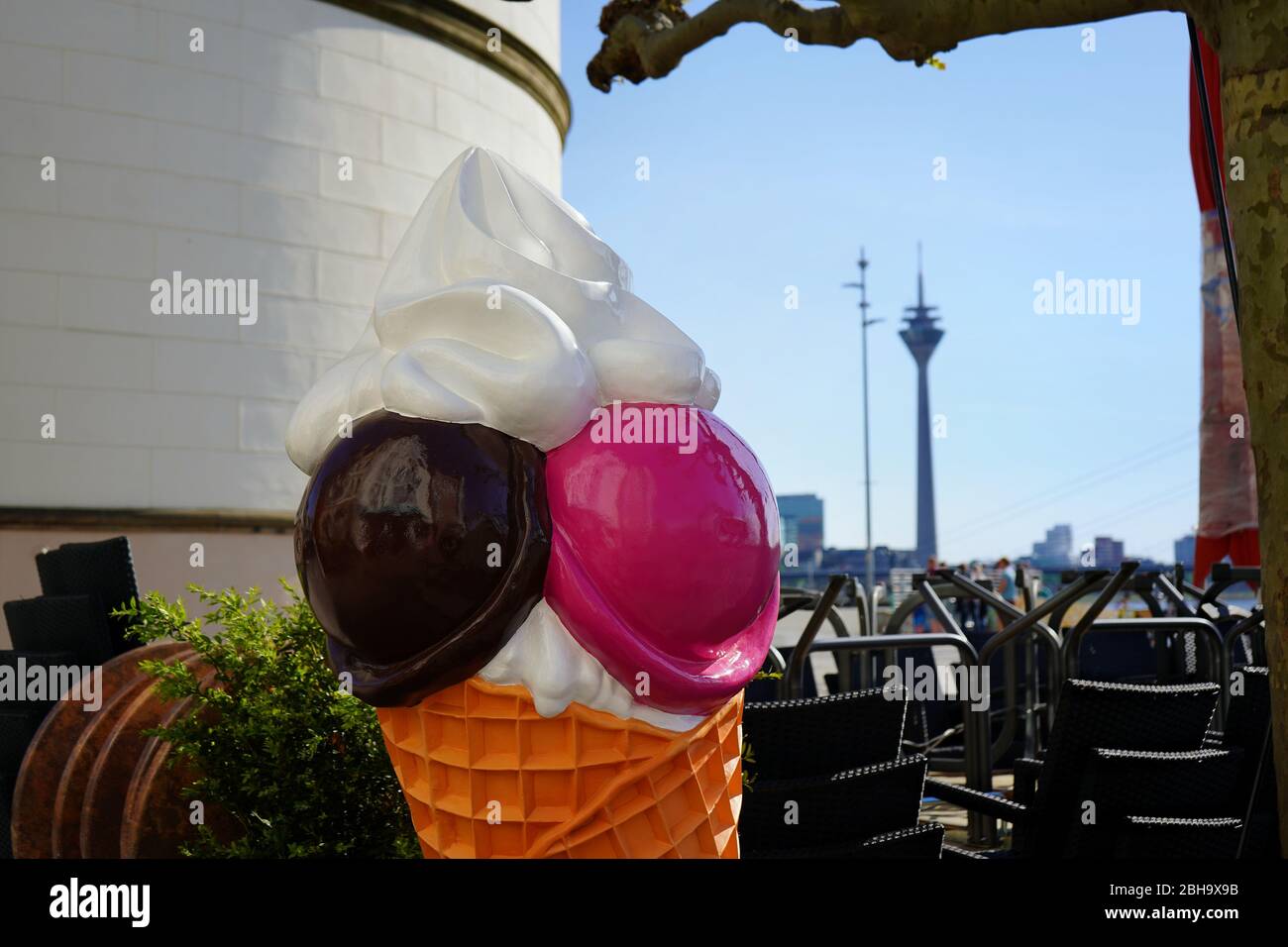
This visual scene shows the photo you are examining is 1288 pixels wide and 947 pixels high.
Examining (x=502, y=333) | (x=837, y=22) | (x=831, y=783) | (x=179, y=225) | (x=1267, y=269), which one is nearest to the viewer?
(x=502, y=333)

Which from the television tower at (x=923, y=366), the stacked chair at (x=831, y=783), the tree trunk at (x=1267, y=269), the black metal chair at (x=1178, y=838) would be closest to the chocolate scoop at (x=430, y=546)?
the stacked chair at (x=831, y=783)

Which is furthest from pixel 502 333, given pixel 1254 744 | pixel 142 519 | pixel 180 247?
pixel 180 247

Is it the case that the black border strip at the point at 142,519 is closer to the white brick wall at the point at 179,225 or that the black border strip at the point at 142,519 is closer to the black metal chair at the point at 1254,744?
the white brick wall at the point at 179,225

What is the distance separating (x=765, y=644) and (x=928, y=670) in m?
4.41

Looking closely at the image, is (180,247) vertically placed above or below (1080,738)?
above

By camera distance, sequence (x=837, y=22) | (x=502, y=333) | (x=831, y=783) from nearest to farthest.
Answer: (x=502, y=333) < (x=831, y=783) < (x=837, y=22)

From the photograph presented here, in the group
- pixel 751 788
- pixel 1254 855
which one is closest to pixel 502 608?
pixel 751 788

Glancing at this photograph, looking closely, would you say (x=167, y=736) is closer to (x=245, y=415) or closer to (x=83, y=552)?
(x=83, y=552)

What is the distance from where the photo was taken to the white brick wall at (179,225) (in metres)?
7.34

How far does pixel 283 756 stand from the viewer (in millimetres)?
2580

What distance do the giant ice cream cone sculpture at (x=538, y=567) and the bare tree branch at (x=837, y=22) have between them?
1.19 metres

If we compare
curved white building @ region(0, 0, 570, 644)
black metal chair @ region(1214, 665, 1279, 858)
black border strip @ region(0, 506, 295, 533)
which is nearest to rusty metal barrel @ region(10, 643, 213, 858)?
black metal chair @ region(1214, 665, 1279, 858)

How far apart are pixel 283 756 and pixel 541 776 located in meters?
0.88

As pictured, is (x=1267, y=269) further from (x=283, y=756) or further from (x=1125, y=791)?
(x=283, y=756)
